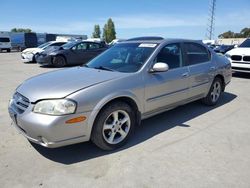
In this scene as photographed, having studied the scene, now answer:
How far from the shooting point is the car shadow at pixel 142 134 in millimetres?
3523

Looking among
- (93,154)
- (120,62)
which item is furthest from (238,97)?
(93,154)

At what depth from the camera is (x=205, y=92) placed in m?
5.51

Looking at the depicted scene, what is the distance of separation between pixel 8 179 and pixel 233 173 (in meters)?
2.69

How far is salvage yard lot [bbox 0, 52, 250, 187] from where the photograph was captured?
2.93 m

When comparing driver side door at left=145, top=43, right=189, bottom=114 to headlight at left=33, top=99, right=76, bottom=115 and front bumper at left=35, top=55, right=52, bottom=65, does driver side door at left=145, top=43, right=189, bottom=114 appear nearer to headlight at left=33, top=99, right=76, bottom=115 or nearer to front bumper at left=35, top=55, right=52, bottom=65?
headlight at left=33, top=99, right=76, bottom=115

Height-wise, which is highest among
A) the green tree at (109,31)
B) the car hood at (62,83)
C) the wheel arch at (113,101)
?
the green tree at (109,31)

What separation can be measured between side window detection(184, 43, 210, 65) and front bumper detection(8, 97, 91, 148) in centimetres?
268

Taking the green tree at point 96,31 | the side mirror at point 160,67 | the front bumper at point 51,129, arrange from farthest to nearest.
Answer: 1. the green tree at point 96,31
2. the side mirror at point 160,67
3. the front bumper at point 51,129

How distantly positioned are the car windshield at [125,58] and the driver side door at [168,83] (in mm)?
224

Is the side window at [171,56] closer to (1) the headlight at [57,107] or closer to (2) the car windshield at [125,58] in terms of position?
(2) the car windshield at [125,58]

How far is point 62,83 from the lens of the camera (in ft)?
11.5

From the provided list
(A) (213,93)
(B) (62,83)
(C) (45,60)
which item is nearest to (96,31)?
(C) (45,60)

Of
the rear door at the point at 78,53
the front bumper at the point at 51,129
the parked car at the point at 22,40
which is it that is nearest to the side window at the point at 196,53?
the front bumper at the point at 51,129

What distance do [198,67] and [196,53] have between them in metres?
0.35
